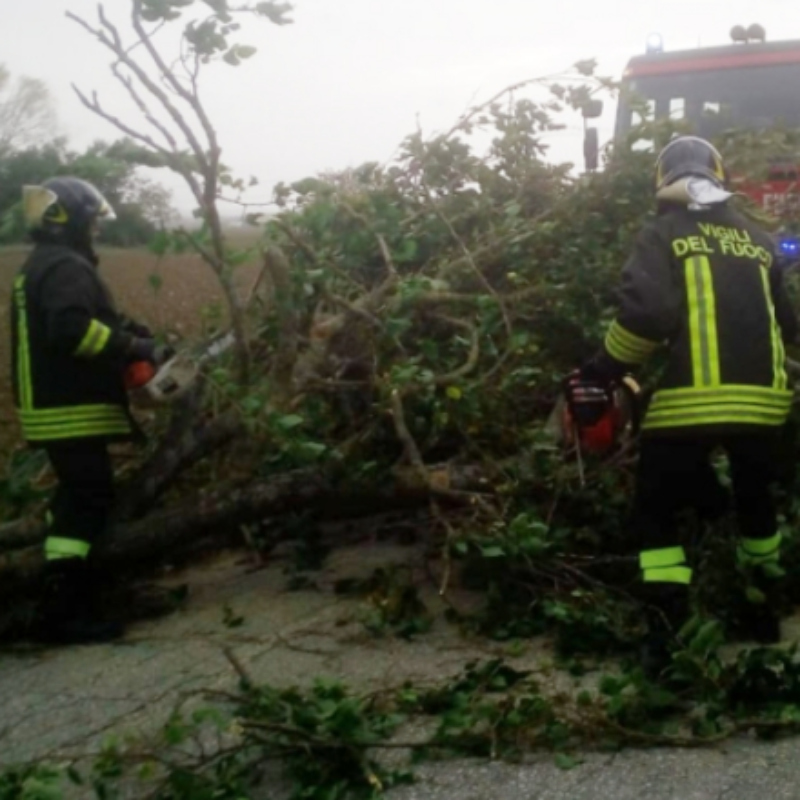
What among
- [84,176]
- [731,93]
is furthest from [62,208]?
[731,93]

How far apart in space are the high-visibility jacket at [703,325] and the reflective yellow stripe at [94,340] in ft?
6.38

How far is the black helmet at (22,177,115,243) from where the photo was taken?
18.3 ft

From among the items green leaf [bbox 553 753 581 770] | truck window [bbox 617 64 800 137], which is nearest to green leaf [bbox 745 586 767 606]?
green leaf [bbox 553 753 581 770]

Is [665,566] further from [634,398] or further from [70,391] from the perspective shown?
[70,391]

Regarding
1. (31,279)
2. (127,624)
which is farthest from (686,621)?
(31,279)

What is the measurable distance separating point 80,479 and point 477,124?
2.69m

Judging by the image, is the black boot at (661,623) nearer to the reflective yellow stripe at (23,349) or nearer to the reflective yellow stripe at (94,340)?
the reflective yellow stripe at (94,340)

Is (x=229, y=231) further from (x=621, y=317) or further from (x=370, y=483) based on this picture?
(x=621, y=317)

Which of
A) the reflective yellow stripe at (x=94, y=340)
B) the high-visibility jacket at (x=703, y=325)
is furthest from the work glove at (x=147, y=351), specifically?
the high-visibility jacket at (x=703, y=325)

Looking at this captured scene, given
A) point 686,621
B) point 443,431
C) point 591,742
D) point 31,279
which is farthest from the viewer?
point 443,431

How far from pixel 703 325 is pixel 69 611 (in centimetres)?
264

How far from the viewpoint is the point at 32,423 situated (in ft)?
18.4

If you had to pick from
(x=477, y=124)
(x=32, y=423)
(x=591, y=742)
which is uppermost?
(x=477, y=124)

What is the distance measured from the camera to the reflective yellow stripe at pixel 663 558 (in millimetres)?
4875
